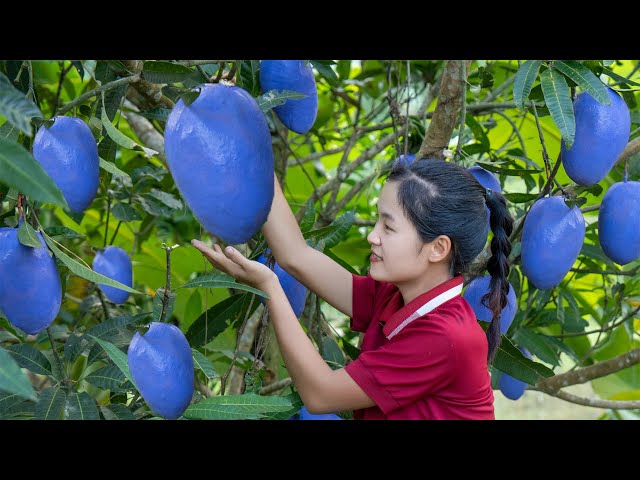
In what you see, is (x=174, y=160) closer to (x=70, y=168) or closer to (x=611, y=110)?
(x=70, y=168)

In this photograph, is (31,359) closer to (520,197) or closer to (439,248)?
(439,248)

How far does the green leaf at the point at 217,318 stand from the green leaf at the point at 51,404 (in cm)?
38

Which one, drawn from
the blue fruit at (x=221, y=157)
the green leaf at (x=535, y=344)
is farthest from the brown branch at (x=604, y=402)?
the blue fruit at (x=221, y=157)

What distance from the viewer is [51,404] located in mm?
1146

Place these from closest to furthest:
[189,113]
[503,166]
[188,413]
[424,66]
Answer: [189,113] < [188,413] < [503,166] < [424,66]

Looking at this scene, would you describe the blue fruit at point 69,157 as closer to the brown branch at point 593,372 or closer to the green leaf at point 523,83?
the green leaf at point 523,83

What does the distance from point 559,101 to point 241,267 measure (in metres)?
0.52

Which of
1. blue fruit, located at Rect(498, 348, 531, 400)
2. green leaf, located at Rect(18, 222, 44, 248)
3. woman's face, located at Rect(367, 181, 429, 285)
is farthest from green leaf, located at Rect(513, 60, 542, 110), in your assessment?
blue fruit, located at Rect(498, 348, 531, 400)

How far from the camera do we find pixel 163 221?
8.98 ft

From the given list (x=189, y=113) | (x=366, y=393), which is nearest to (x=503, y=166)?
(x=366, y=393)

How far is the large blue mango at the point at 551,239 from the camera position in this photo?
140 centimetres

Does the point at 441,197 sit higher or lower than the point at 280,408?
higher

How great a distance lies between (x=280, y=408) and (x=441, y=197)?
461mm

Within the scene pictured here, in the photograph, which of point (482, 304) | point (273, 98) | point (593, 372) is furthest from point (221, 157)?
point (593, 372)
